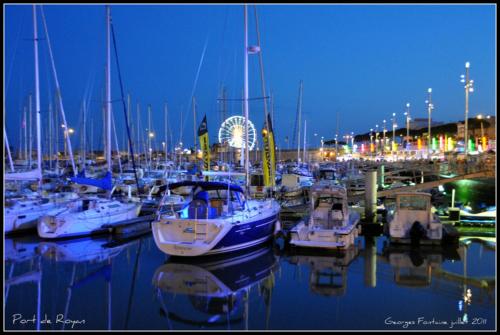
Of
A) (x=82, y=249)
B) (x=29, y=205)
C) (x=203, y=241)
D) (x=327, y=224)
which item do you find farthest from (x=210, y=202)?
(x=29, y=205)

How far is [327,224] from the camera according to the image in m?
18.9

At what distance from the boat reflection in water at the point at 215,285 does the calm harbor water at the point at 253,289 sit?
0.10 feet

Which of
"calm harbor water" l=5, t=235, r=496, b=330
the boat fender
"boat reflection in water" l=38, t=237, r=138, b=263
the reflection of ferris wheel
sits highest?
the reflection of ferris wheel

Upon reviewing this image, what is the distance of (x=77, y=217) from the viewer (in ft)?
66.1

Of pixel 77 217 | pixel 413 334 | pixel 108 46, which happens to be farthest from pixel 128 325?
pixel 108 46

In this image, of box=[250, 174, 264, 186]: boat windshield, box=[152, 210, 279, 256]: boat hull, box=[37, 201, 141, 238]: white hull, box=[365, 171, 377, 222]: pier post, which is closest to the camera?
box=[152, 210, 279, 256]: boat hull

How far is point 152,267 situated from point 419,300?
866 centimetres

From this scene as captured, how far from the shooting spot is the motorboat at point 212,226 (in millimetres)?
15531

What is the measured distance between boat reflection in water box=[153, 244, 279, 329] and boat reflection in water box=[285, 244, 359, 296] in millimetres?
1107

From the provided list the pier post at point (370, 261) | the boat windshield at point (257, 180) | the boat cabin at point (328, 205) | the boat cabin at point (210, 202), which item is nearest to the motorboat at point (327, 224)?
the boat cabin at point (328, 205)

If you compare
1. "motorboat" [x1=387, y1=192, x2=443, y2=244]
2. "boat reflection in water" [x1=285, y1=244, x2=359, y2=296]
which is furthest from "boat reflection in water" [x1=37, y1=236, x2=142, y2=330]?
"motorboat" [x1=387, y1=192, x2=443, y2=244]

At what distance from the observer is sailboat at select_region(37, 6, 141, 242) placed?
1964 cm

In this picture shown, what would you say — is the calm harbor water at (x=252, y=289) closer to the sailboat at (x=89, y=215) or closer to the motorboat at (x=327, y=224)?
the motorboat at (x=327, y=224)

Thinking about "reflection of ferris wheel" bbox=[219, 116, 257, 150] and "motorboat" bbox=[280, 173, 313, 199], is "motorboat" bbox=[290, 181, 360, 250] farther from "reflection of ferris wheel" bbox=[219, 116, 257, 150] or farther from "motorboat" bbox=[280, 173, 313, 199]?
"reflection of ferris wheel" bbox=[219, 116, 257, 150]
